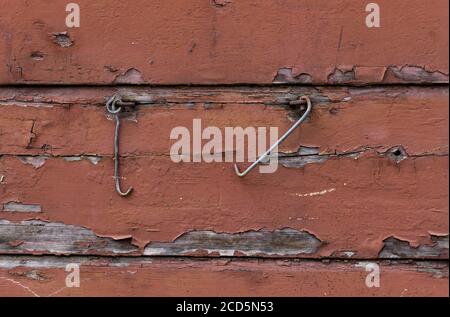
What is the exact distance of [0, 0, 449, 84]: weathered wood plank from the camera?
78 centimetres

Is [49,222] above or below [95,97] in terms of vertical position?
below

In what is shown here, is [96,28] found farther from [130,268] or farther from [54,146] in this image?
[130,268]

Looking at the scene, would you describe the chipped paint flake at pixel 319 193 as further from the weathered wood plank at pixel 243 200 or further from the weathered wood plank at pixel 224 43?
the weathered wood plank at pixel 224 43

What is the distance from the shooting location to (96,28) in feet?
A: 2.63

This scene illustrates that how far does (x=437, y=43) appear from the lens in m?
0.77

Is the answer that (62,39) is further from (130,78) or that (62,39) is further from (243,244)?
(243,244)

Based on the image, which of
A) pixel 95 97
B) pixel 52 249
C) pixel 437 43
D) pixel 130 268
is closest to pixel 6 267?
pixel 52 249

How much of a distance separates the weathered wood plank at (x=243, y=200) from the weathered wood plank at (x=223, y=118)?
2 cm

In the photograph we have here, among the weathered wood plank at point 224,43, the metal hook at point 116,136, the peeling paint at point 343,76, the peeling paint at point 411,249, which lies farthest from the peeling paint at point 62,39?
the peeling paint at point 411,249

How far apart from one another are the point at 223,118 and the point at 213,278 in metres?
0.25

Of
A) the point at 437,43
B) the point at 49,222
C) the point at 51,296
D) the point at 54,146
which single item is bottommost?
the point at 51,296

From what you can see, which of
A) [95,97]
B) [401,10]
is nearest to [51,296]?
[95,97]

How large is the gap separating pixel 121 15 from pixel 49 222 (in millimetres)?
340

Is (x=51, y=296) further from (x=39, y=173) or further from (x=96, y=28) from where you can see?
(x=96, y=28)
